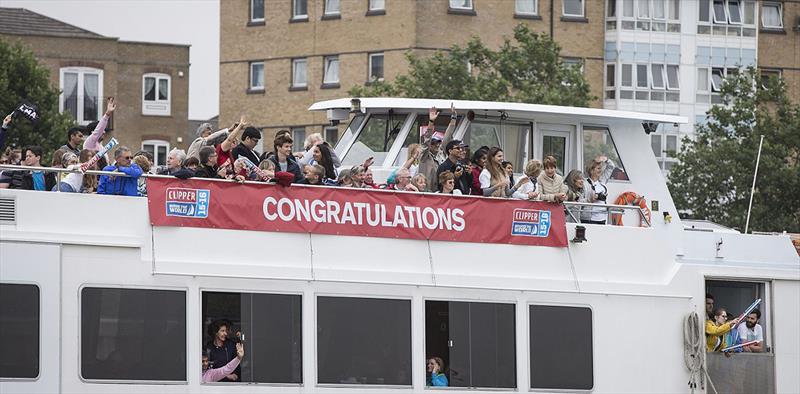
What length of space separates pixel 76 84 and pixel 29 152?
174 feet

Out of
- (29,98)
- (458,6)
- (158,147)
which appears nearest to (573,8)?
(458,6)

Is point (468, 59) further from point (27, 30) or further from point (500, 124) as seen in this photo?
point (500, 124)

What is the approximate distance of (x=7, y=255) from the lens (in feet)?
56.4

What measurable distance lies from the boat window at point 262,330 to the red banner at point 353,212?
88cm

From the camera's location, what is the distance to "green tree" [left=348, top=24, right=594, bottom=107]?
49.7m

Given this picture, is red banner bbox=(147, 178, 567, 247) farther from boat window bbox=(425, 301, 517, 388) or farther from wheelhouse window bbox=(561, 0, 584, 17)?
wheelhouse window bbox=(561, 0, 584, 17)

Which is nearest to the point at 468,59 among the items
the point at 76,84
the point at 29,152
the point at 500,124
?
the point at 76,84

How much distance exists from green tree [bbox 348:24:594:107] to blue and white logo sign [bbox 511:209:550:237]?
28.8 metres

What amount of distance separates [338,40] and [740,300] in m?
46.8

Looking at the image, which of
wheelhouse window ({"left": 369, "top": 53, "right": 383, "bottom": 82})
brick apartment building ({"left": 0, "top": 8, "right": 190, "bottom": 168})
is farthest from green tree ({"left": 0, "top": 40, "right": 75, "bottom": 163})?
brick apartment building ({"left": 0, "top": 8, "right": 190, "bottom": 168})

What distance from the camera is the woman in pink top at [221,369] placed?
18.2 metres

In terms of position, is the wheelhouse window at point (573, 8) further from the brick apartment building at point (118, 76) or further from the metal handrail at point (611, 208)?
the metal handrail at point (611, 208)

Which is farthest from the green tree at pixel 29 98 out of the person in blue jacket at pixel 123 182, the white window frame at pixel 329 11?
the person in blue jacket at pixel 123 182

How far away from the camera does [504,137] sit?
71.9 ft
